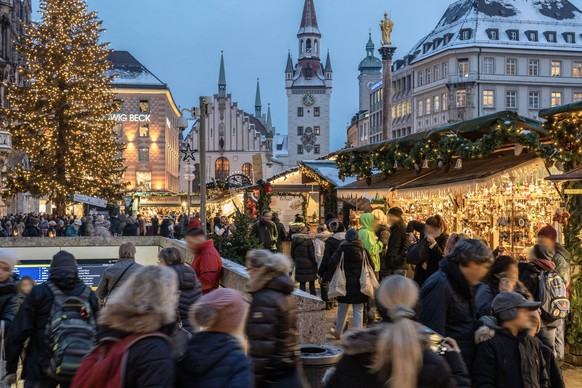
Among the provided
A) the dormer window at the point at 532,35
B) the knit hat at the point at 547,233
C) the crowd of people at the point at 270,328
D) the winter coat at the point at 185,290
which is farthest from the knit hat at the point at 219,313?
the dormer window at the point at 532,35

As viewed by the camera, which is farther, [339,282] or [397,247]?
[397,247]

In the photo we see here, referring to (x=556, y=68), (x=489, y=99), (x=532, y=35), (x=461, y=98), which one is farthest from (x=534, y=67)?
(x=461, y=98)

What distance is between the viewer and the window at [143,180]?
71.6 m

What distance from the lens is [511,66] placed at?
68688mm

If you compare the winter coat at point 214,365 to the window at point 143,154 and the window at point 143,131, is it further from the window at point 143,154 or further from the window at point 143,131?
the window at point 143,131

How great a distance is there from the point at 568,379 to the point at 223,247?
7.03 m

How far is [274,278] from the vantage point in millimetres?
5098

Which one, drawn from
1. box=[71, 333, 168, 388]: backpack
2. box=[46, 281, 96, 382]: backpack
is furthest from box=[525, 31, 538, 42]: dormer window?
box=[71, 333, 168, 388]: backpack

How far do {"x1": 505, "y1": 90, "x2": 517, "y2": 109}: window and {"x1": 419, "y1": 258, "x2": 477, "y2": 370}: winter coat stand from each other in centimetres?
6680

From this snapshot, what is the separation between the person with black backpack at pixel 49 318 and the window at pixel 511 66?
219 feet

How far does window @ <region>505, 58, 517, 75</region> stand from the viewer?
225 feet

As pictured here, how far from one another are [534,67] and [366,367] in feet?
229

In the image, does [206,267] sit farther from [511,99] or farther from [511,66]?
[511,99]

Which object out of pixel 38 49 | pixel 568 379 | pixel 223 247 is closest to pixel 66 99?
pixel 38 49
